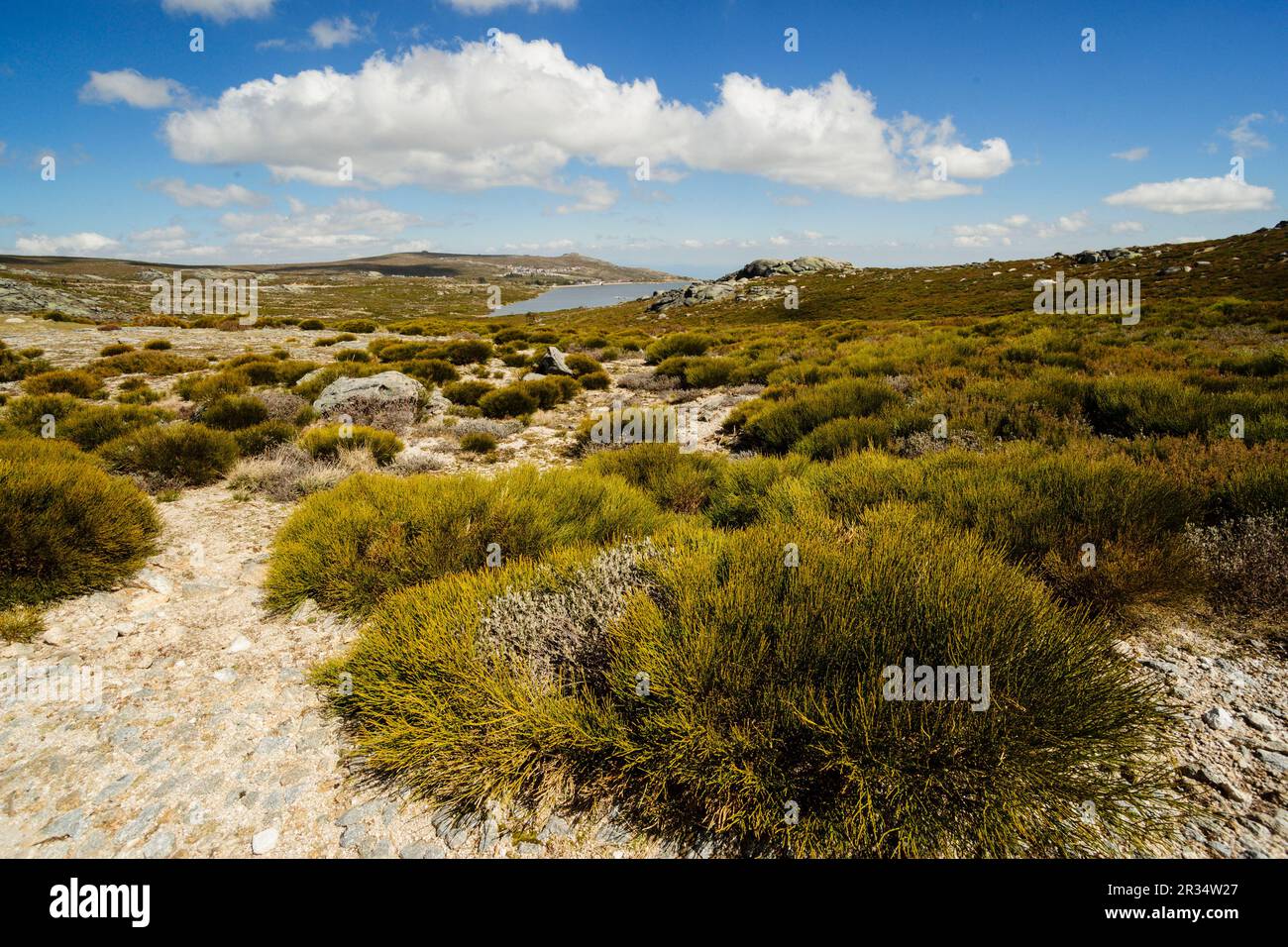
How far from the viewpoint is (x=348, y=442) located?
8.10 meters

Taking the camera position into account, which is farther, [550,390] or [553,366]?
[553,366]

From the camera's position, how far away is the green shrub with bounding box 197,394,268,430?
8984 millimetres

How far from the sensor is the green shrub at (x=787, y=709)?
7.11 feet

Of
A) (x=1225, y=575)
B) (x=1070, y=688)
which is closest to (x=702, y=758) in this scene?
(x=1070, y=688)

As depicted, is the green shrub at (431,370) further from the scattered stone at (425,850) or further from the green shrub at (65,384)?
the scattered stone at (425,850)

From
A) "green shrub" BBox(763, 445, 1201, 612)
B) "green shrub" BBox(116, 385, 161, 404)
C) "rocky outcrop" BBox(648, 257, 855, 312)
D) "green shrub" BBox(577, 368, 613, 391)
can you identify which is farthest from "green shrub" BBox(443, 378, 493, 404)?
"rocky outcrop" BBox(648, 257, 855, 312)

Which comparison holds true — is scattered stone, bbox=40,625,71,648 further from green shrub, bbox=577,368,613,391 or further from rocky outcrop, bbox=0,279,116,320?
rocky outcrop, bbox=0,279,116,320

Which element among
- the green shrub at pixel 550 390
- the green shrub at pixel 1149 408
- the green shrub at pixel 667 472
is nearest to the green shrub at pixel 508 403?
the green shrub at pixel 550 390

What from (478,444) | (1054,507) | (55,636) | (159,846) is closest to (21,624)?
(55,636)

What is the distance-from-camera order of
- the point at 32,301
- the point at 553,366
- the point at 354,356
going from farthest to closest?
the point at 32,301
the point at 354,356
the point at 553,366

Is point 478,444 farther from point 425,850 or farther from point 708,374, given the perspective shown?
point 708,374

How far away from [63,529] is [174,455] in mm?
3218

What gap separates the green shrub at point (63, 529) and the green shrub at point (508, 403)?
6.94 m
